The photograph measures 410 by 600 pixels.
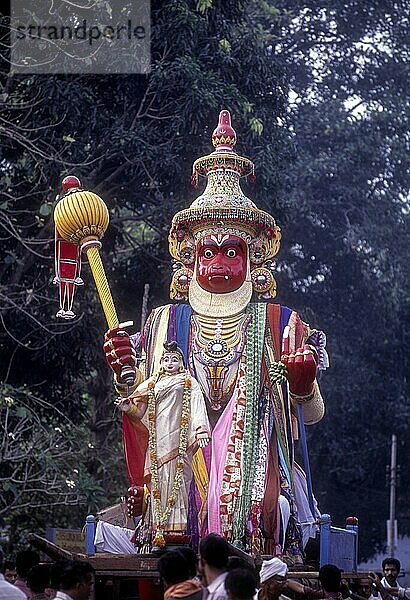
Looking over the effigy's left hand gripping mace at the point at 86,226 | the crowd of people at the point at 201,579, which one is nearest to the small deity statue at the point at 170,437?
the effigy's left hand gripping mace at the point at 86,226

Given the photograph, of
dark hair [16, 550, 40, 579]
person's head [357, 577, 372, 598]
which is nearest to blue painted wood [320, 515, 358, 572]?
person's head [357, 577, 372, 598]

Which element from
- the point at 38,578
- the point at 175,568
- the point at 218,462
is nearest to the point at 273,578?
the point at 175,568

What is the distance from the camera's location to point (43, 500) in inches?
628

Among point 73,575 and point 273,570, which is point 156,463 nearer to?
point 273,570

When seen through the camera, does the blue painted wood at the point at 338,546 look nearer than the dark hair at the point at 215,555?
No

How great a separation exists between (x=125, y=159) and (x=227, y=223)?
5.02 metres

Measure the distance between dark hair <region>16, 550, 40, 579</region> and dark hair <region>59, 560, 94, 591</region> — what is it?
1656mm

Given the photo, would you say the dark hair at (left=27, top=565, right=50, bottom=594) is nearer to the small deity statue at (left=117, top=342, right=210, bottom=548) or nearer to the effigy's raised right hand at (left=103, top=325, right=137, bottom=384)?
the small deity statue at (left=117, top=342, right=210, bottom=548)

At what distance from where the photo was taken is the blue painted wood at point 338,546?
419 inches

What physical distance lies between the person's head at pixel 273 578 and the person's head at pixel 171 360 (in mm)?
3776

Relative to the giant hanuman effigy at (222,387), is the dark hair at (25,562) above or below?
below

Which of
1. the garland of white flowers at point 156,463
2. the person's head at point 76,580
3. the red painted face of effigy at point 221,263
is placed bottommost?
the person's head at point 76,580

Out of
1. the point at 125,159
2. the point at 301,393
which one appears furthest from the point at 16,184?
the point at 301,393

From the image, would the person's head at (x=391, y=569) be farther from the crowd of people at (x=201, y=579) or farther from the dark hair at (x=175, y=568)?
the dark hair at (x=175, y=568)
